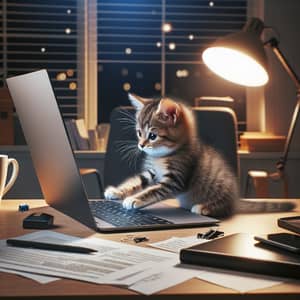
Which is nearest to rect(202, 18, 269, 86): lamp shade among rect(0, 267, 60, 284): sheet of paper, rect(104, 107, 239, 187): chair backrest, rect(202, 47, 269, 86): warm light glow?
rect(202, 47, 269, 86): warm light glow

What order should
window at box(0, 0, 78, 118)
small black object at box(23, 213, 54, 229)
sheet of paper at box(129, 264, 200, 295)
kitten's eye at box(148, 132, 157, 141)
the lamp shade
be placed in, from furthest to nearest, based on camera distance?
window at box(0, 0, 78, 118)
the lamp shade
kitten's eye at box(148, 132, 157, 141)
small black object at box(23, 213, 54, 229)
sheet of paper at box(129, 264, 200, 295)

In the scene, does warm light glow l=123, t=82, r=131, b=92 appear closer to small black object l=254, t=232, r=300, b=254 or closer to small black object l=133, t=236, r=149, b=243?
small black object l=133, t=236, r=149, b=243

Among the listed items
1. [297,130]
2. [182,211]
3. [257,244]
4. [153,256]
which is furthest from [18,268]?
[297,130]

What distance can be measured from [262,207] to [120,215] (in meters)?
0.37

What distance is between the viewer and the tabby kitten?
1304 millimetres

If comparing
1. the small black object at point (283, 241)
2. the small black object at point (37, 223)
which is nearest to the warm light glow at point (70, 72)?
the small black object at point (37, 223)

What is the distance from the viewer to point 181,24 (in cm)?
369

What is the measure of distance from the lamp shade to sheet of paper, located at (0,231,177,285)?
54.3 inches

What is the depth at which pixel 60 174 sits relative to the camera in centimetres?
114

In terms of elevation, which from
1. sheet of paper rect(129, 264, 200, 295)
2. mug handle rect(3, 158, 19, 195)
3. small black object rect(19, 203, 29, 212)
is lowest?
small black object rect(19, 203, 29, 212)

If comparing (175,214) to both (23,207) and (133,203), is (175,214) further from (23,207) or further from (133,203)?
(23,207)

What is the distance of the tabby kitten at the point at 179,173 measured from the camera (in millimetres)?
1304

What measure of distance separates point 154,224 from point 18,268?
378 mm

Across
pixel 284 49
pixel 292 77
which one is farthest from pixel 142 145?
pixel 284 49
